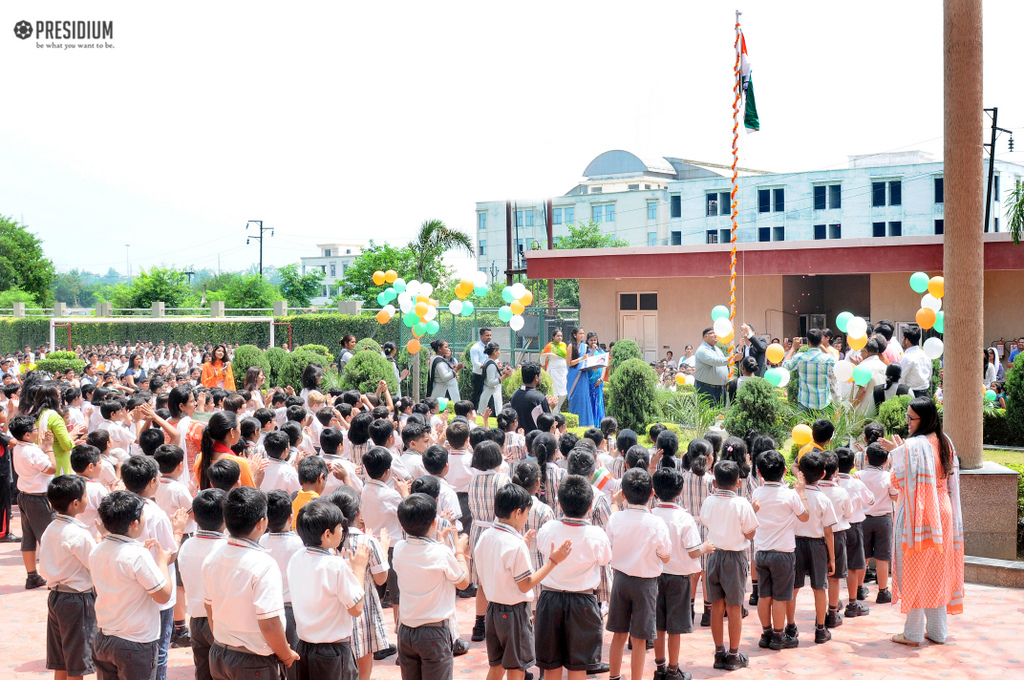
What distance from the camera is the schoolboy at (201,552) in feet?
14.3

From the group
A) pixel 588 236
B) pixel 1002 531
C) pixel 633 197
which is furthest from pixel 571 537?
pixel 633 197

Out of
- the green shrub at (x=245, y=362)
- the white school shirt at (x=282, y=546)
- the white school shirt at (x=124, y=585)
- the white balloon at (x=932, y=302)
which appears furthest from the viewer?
the green shrub at (x=245, y=362)

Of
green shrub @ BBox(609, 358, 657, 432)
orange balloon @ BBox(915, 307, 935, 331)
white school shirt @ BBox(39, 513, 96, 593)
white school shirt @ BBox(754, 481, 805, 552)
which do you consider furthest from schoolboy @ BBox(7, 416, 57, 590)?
orange balloon @ BBox(915, 307, 935, 331)

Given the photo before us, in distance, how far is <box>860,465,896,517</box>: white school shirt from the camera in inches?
Result: 270

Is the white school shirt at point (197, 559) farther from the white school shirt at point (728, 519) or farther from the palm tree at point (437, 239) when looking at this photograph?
the palm tree at point (437, 239)

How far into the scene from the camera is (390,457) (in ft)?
18.4

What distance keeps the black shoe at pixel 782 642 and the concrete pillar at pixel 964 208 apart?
280cm

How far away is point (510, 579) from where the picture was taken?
4.59 metres

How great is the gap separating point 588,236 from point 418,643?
5516 centimetres

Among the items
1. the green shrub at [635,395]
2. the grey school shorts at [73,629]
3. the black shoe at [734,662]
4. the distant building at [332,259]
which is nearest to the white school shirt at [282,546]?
the grey school shorts at [73,629]

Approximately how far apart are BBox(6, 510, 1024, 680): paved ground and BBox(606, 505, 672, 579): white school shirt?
98 cm

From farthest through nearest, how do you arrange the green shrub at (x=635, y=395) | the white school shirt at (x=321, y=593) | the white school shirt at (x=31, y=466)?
the green shrub at (x=635, y=395) → the white school shirt at (x=31, y=466) → the white school shirt at (x=321, y=593)

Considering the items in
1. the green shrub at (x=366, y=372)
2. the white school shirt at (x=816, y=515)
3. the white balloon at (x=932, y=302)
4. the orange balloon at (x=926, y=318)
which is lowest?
the white school shirt at (x=816, y=515)

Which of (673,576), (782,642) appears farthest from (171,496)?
(782,642)
